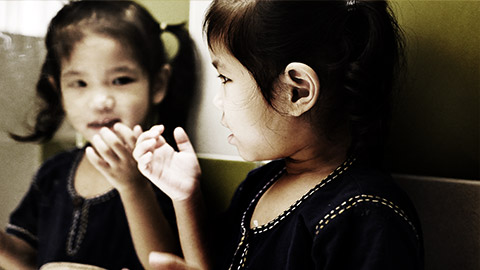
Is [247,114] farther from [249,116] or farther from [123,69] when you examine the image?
[123,69]

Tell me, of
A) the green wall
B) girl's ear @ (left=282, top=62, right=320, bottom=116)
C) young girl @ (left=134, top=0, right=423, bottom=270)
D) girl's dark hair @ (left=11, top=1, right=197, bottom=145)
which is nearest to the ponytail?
girl's dark hair @ (left=11, top=1, right=197, bottom=145)

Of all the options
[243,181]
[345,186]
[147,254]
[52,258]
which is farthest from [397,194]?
[52,258]

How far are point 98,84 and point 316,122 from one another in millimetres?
313

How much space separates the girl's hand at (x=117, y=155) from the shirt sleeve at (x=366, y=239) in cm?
31

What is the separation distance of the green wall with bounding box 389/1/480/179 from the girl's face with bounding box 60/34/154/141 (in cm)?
41

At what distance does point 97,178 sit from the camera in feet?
2.17

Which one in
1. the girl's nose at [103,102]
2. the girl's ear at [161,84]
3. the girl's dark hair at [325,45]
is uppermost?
the girl's dark hair at [325,45]

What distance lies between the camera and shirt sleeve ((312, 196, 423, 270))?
480mm

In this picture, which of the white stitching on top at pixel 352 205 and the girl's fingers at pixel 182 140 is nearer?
the white stitching on top at pixel 352 205

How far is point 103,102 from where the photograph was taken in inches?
25.1

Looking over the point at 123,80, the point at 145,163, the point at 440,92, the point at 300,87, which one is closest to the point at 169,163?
the point at 145,163

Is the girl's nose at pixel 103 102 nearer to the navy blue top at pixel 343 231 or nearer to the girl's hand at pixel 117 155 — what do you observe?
the girl's hand at pixel 117 155

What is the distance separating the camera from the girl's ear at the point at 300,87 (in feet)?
1.75

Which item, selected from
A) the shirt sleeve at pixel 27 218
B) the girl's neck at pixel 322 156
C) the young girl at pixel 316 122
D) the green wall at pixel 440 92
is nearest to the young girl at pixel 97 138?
the shirt sleeve at pixel 27 218
